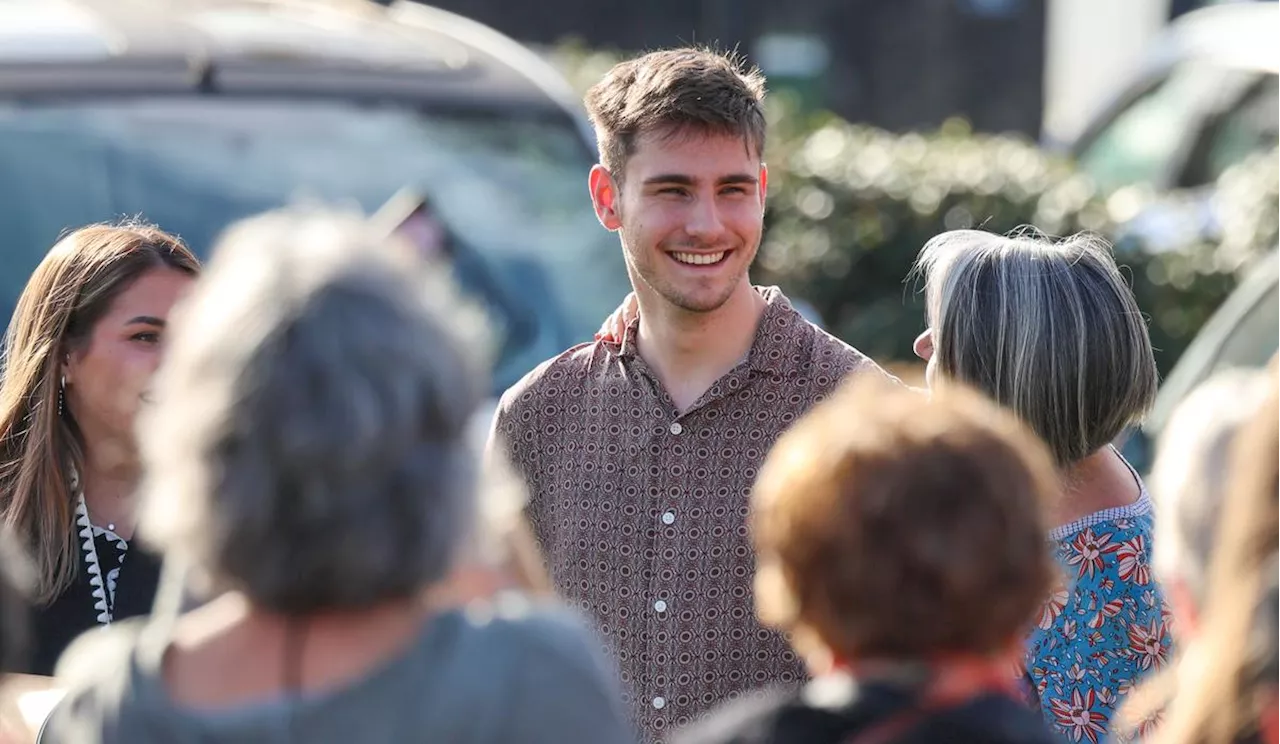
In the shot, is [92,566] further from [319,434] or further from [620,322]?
[319,434]

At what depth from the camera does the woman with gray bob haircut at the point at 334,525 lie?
2074 mm

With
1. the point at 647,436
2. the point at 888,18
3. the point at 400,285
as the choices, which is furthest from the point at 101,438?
the point at 888,18

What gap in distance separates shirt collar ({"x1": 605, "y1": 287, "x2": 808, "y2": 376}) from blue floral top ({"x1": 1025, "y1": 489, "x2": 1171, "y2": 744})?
2.11 feet

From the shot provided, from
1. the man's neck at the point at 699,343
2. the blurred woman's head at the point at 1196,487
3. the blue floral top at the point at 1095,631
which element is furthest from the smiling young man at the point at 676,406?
the blurred woman's head at the point at 1196,487

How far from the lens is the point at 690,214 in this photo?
12.4 ft

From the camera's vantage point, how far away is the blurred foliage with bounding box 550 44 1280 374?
28.2ft

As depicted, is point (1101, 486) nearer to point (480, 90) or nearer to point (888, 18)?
point (480, 90)

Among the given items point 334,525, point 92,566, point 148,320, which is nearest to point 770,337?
point 148,320

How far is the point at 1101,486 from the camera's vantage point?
334cm

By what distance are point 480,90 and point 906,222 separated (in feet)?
13.4

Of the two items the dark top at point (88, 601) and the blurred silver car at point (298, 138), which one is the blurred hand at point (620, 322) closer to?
the dark top at point (88, 601)

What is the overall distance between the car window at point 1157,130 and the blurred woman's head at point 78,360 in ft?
23.4

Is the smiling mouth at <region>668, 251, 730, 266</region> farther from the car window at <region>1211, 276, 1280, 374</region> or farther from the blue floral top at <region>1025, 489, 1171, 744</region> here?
the car window at <region>1211, 276, 1280, 374</region>

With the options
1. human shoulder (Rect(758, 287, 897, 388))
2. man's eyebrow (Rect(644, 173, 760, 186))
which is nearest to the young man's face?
man's eyebrow (Rect(644, 173, 760, 186))
